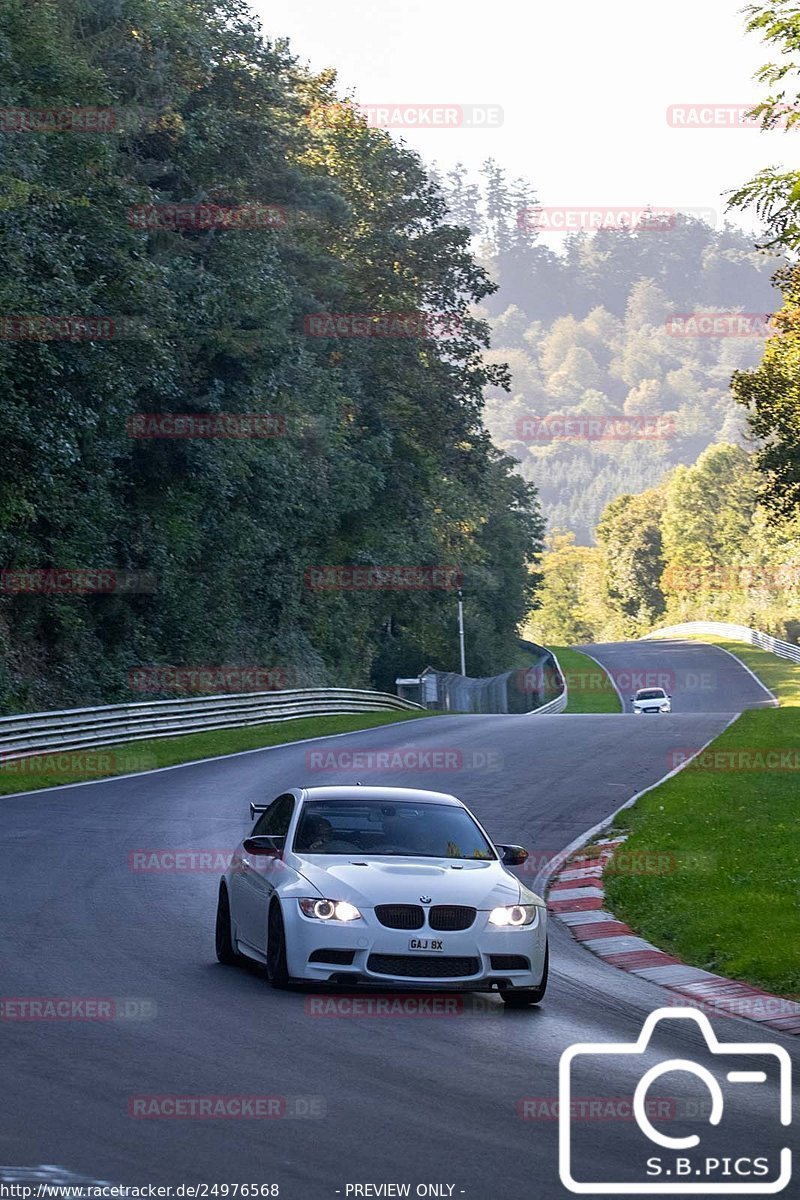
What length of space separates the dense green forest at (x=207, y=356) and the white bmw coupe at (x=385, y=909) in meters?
19.9

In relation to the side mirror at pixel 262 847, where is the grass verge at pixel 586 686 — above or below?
below

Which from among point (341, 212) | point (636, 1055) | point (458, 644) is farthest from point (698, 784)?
point (458, 644)

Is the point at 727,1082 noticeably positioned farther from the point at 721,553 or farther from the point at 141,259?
the point at 721,553

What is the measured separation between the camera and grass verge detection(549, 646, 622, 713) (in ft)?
268

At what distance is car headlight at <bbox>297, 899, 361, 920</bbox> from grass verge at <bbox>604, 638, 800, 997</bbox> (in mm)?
3098

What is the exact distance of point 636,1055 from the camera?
874 centimetres

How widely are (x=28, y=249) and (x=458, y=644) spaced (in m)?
59.4

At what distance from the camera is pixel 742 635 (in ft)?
369

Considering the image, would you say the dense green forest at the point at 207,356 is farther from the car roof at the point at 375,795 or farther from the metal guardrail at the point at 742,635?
the metal guardrail at the point at 742,635

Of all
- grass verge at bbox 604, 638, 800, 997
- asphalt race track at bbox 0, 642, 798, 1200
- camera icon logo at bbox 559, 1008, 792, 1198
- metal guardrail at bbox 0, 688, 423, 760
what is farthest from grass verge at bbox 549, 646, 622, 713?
camera icon logo at bbox 559, 1008, 792, 1198

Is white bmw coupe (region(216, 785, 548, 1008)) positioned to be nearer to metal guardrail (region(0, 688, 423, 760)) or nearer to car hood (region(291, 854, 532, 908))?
car hood (region(291, 854, 532, 908))

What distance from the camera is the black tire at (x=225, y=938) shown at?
463 inches

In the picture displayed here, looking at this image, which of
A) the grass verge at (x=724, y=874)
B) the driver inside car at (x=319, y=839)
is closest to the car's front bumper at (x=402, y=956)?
the driver inside car at (x=319, y=839)

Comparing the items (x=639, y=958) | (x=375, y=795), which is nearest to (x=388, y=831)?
(x=375, y=795)
